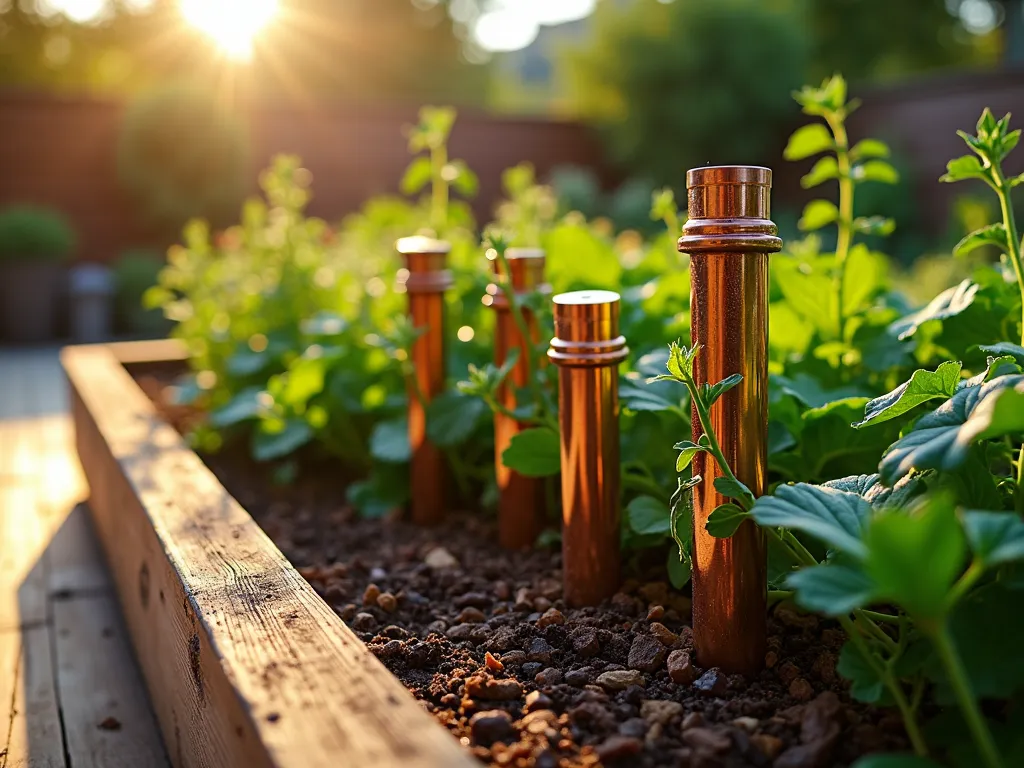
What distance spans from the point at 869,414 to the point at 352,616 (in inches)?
28.5

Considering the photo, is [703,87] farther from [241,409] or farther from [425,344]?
[425,344]

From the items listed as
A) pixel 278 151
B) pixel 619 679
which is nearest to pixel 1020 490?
pixel 619 679

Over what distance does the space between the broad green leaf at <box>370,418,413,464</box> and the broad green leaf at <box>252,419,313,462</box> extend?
0.17 metres

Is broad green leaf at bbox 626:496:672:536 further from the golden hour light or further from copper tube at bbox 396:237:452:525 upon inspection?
the golden hour light

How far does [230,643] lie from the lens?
891 millimetres

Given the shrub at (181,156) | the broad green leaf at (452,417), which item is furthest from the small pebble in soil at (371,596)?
the shrub at (181,156)

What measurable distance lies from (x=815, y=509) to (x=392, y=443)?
3.62ft

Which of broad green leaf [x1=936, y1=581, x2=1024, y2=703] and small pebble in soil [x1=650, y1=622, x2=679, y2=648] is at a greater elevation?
broad green leaf [x1=936, y1=581, x2=1024, y2=703]

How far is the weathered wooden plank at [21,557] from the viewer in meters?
1.79

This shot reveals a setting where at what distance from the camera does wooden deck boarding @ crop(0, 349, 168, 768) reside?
130cm

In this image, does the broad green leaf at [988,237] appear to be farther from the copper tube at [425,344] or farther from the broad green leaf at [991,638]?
the copper tube at [425,344]

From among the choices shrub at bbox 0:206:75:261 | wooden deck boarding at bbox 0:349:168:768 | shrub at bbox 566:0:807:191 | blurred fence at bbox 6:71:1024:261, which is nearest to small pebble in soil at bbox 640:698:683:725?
wooden deck boarding at bbox 0:349:168:768

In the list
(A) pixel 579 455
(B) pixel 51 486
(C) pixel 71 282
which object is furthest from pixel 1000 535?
(C) pixel 71 282

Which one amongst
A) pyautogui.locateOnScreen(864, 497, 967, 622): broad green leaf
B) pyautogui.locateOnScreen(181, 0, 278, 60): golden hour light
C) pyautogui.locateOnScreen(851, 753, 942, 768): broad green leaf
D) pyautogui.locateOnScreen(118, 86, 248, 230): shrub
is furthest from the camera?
pyautogui.locateOnScreen(181, 0, 278, 60): golden hour light
